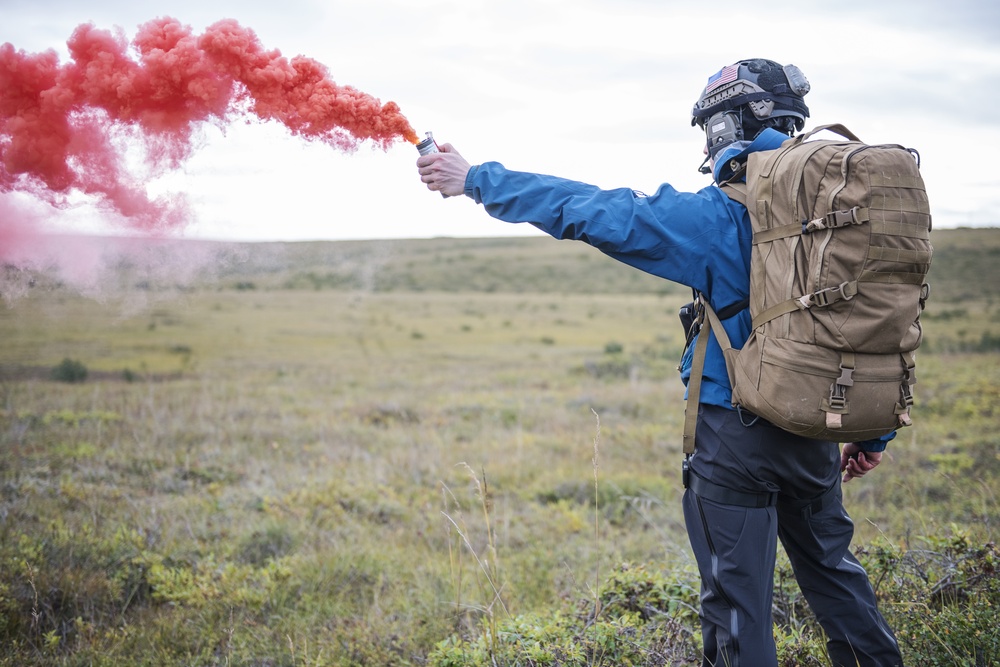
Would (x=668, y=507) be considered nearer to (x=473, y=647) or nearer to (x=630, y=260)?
(x=473, y=647)

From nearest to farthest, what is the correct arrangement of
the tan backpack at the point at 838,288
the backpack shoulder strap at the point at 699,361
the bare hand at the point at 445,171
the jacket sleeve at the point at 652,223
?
1. the tan backpack at the point at 838,288
2. the jacket sleeve at the point at 652,223
3. the backpack shoulder strap at the point at 699,361
4. the bare hand at the point at 445,171

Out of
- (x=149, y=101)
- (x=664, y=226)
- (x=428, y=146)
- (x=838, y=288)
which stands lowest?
(x=838, y=288)

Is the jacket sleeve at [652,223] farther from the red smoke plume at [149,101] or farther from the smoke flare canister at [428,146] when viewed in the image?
the red smoke plume at [149,101]

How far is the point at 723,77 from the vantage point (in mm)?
2725

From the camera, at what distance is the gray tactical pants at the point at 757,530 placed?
7.64 ft

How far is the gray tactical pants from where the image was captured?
7.64 feet

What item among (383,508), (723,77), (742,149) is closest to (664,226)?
(742,149)

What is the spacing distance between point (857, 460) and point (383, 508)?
4366mm

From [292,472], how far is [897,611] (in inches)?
226

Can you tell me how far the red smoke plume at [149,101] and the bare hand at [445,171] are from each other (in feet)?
1.42

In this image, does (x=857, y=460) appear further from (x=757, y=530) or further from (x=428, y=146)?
(x=428, y=146)

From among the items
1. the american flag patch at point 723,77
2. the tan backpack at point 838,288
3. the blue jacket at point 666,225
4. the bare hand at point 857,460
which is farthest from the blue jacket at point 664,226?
the bare hand at point 857,460

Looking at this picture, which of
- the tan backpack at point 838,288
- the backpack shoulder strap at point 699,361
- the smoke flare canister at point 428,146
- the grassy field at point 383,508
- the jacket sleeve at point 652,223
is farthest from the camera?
the grassy field at point 383,508

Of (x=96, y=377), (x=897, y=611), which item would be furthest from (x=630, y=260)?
(x=96, y=377)
